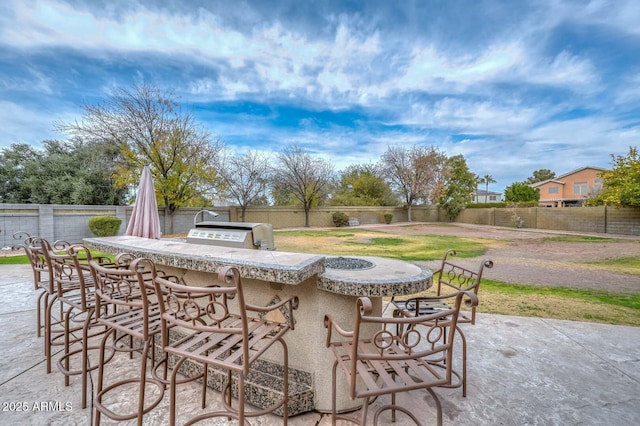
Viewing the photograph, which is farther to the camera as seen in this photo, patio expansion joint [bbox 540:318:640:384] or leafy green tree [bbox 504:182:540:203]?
leafy green tree [bbox 504:182:540:203]

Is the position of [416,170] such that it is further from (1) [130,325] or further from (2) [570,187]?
(1) [130,325]

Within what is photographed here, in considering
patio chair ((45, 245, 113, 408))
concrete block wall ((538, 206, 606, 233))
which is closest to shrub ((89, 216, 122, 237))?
patio chair ((45, 245, 113, 408))

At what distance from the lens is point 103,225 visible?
10172 millimetres

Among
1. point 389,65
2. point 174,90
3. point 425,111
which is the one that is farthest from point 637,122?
point 174,90

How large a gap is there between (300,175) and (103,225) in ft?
39.7

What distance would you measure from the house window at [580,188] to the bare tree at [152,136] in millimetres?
36185

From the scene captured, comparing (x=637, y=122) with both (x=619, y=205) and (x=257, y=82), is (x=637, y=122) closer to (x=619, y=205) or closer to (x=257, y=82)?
(x=619, y=205)

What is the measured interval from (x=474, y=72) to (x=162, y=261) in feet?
41.2

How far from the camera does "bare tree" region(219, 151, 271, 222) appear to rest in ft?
57.1

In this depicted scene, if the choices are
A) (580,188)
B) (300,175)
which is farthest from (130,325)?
(580,188)

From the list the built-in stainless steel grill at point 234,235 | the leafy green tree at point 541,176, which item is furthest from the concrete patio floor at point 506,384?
the leafy green tree at point 541,176

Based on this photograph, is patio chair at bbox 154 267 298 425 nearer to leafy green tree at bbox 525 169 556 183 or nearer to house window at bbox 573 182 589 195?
house window at bbox 573 182 589 195

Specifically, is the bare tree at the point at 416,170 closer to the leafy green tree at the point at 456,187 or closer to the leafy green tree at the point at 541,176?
the leafy green tree at the point at 456,187

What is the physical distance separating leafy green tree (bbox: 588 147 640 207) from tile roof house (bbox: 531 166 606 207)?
1577cm
